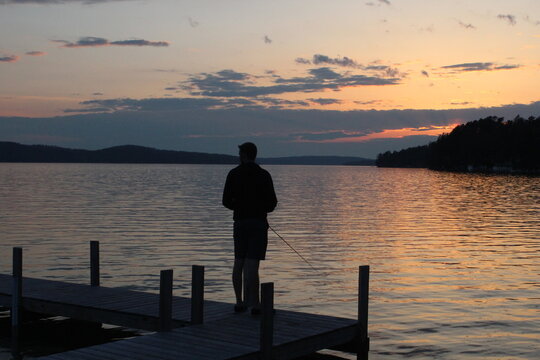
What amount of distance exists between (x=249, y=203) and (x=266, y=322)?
2159 millimetres

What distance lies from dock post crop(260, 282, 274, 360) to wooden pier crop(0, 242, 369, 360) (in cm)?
1

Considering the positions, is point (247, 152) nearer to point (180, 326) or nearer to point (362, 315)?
point (180, 326)

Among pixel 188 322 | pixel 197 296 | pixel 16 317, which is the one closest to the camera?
pixel 197 296

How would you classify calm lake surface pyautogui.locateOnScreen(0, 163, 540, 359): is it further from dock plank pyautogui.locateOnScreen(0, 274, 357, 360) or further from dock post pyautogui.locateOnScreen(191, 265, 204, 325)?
dock post pyautogui.locateOnScreen(191, 265, 204, 325)

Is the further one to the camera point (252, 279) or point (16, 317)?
point (16, 317)

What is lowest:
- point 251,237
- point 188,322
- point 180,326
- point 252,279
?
point 180,326

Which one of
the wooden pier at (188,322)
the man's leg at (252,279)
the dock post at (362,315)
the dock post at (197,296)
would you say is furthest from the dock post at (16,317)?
the dock post at (362,315)

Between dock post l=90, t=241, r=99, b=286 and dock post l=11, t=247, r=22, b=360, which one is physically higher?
dock post l=90, t=241, r=99, b=286

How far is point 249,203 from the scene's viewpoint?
35.6 feet

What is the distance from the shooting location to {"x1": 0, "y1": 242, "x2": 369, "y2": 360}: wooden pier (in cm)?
953

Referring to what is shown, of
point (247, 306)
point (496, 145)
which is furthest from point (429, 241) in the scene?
point (496, 145)

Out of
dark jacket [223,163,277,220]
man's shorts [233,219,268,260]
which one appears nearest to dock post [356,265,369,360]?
man's shorts [233,219,268,260]

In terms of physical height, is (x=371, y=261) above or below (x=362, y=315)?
below

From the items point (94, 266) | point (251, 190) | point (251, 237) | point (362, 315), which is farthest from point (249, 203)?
point (94, 266)
